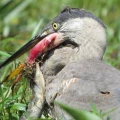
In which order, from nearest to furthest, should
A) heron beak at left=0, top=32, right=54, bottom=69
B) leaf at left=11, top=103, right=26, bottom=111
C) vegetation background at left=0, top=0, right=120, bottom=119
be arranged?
leaf at left=11, top=103, right=26, bottom=111
heron beak at left=0, top=32, right=54, bottom=69
vegetation background at left=0, top=0, right=120, bottom=119

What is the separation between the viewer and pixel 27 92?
20.0ft

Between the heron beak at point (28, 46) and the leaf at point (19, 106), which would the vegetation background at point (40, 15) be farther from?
the leaf at point (19, 106)

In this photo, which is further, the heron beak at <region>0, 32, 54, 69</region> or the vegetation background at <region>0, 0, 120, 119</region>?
the vegetation background at <region>0, 0, 120, 119</region>

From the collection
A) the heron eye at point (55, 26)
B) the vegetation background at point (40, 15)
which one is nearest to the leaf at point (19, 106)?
the heron eye at point (55, 26)

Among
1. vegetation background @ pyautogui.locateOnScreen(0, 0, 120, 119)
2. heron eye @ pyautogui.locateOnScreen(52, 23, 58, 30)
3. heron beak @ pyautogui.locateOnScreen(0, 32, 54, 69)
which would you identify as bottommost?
heron beak @ pyautogui.locateOnScreen(0, 32, 54, 69)

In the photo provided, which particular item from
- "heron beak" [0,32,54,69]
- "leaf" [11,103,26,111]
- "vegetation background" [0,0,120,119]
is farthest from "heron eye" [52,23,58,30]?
"vegetation background" [0,0,120,119]

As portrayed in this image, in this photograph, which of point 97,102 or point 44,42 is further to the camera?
point 44,42

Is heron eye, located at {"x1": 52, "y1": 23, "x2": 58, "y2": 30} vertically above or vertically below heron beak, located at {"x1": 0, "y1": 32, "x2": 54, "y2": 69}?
above

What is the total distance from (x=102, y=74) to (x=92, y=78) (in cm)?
9

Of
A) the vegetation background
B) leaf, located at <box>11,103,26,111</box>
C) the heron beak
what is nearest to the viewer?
leaf, located at <box>11,103,26,111</box>

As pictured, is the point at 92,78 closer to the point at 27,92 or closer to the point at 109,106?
the point at 109,106

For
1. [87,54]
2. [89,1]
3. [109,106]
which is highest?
[89,1]

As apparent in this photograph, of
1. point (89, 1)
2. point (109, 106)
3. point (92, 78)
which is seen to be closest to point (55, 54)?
point (92, 78)

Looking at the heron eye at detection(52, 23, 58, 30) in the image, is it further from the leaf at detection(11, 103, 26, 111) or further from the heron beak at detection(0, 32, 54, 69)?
the leaf at detection(11, 103, 26, 111)
